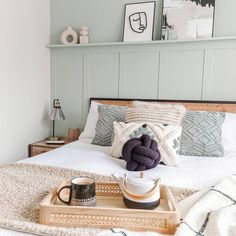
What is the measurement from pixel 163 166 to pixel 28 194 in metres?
0.92

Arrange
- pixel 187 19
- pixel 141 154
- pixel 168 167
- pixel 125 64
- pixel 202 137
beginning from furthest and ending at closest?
pixel 125 64
pixel 187 19
pixel 202 137
pixel 168 167
pixel 141 154

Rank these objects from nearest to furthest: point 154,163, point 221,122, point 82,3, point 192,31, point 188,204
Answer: point 188,204 → point 154,163 → point 221,122 → point 192,31 → point 82,3

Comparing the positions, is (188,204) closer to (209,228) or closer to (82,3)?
(209,228)

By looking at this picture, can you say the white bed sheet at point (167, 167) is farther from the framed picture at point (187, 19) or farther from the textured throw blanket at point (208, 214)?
the framed picture at point (187, 19)

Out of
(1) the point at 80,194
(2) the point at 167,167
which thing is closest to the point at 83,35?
(2) the point at 167,167

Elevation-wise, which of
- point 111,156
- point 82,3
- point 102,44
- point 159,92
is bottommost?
point 111,156

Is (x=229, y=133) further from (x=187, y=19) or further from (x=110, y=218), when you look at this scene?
(x=110, y=218)

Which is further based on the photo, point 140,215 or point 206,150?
point 206,150

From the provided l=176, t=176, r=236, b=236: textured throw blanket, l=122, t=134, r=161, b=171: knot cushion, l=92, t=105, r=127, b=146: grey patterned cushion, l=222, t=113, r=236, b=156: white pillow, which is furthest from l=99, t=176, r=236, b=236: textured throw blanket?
l=92, t=105, r=127, b=146: grey patterned cushion

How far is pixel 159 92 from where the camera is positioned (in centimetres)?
273

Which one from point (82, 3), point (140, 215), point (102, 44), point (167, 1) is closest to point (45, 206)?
point (140, 215)

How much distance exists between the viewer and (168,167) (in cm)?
174

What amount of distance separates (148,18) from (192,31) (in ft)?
1.56

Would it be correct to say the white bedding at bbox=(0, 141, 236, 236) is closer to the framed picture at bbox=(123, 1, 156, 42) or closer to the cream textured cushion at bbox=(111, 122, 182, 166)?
the cream textured cushion at bbox=(111, 122, 182, 166)
